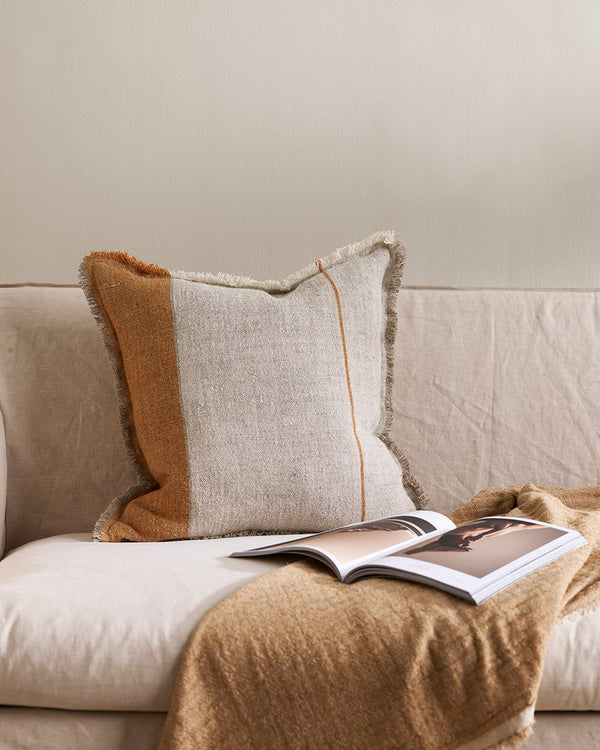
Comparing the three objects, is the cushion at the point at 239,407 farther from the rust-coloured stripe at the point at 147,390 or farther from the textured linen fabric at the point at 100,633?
the textured linen fabric at the point at 100,633

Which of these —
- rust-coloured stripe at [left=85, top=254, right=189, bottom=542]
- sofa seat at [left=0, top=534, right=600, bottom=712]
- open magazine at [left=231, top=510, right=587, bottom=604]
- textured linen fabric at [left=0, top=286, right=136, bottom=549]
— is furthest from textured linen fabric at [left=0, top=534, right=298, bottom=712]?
textured linen fabric at [left=0, top=286, right=136, bottom=549]

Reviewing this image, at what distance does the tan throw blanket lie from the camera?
82 centimetres

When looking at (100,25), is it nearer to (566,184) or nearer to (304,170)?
(304,170)

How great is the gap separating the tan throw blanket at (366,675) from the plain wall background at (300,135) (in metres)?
1.21

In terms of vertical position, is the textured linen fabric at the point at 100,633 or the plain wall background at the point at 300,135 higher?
the plain wall background at the point at 300,135

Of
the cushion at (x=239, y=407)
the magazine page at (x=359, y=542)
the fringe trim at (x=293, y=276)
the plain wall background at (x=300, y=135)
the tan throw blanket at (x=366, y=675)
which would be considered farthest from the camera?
the plain wall background at (x=300, y=135)

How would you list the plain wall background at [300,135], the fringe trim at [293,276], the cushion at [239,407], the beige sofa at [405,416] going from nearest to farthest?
the beige sofa at [405,416] → the cushion at [239,407] → the fringe trim at [293,276] → the plain wall background at [300,135]

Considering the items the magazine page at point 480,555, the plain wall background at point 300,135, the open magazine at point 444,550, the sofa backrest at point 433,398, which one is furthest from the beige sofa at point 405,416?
the plain wall background at point 300,135

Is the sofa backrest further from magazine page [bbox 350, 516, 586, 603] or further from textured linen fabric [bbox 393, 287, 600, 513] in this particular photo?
magazine page [bbox 350, 516, 586, 603]

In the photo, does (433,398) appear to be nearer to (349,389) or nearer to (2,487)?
(349,389)

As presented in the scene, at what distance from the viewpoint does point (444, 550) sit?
39.3 inches

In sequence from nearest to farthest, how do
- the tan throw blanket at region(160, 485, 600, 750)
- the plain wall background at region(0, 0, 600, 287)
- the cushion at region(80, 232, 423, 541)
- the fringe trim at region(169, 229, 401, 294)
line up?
the tan throw blanket at region(160, 485, 600, 750), the cushion at region(80, 232, 423, 541), the fringe trim at region(169, 229, 401, 294), the plain wall background at region(0, 0, 600, 287)

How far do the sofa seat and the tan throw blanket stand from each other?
1.8 inches

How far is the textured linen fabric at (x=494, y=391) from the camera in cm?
154
